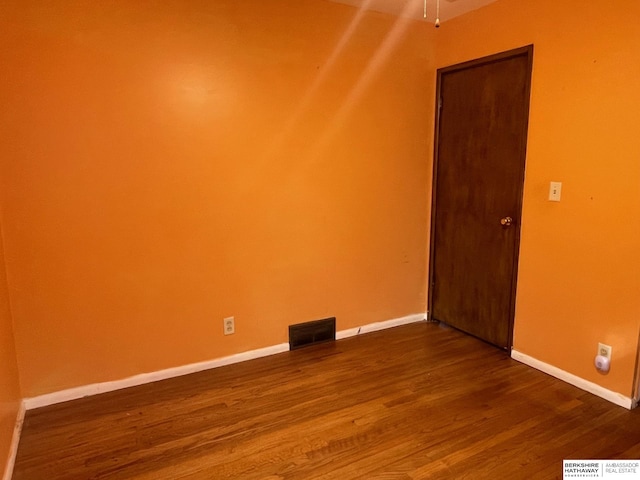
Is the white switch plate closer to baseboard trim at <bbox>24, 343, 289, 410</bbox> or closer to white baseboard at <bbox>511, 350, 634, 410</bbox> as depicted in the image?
white baseboard at <bbox>511, 350, 634, 410</bbox>

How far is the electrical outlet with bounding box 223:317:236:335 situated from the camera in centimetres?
284

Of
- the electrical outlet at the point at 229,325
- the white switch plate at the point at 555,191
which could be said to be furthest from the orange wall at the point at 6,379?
the white switch plate at the point at 555,191

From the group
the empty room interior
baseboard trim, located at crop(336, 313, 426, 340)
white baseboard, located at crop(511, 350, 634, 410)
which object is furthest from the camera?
baseboard trim, located at crop(336, 313, 426, 340)

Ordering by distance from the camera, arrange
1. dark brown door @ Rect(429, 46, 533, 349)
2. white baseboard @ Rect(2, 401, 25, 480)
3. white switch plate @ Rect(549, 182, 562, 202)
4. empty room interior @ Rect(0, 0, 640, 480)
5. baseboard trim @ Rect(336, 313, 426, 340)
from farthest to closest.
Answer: baseboard trim @ Rect(336, 313, 426, 340)
dark brown door @ Rect(429, 46, 533, 349)
white switch plate @ Rect(549, 182, 562, 202)
empty room interior @ Rect(0, 0, 640, 480)
white baseboard @ Rect(2, 401, 25, 480)

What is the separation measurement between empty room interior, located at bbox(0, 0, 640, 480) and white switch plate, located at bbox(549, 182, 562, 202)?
0.04 metres

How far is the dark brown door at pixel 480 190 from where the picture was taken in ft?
9.22

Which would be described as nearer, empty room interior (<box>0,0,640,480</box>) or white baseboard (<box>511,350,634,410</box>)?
empty room interior (<box>0,0,640,480</box>)

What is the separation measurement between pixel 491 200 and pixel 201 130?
1.98m

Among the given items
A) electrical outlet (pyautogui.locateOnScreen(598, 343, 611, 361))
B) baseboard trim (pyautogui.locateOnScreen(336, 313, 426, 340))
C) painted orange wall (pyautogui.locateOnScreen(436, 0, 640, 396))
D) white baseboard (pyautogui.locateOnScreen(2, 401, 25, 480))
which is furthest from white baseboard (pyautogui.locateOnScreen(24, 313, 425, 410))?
electrical outlet (pyautogui.locateOnScreen(598, 343, 611, 361))

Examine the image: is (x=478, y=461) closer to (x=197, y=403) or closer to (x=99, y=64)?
(x=197, y=403)

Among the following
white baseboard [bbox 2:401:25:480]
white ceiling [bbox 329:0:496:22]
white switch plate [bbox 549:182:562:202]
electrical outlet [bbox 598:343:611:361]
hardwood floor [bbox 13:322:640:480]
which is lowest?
hardwood floor [bbox 13:322:640:480]

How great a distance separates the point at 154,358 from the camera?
265 centimetres

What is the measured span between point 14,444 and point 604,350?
10.0ft

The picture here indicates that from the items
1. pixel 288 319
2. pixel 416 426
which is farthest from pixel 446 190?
pixel 416 426
